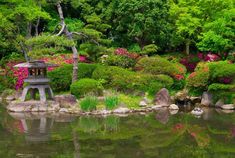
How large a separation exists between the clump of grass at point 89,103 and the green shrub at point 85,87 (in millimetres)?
1275

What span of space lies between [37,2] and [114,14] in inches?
238

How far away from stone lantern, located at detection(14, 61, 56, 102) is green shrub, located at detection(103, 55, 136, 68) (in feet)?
15.8

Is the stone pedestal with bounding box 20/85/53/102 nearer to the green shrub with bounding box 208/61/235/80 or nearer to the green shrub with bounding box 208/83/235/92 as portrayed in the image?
the green shrub with bounding box 208/83/235/92

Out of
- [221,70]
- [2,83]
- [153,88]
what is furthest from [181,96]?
[2,83]

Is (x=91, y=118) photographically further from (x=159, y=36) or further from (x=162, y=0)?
(x=162, y=0)

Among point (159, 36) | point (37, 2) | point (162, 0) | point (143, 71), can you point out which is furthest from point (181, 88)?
point (37, 2)

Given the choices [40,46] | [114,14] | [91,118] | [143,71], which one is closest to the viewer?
[91,118]

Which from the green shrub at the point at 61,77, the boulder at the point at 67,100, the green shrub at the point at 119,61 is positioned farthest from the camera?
the green shrub at the point at 119,61

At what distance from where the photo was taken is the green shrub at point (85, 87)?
2152 cm

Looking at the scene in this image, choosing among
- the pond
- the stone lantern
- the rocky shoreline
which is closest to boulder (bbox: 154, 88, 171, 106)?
the rocky shoreline

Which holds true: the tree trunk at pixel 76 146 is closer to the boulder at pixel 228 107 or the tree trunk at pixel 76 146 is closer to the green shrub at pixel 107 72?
the green shrub at pixel 107 72

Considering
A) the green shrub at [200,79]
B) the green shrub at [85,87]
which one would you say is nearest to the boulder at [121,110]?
the green shrub at [85,87]

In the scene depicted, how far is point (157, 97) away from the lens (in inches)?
875

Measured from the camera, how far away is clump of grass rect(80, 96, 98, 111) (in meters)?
20.1
